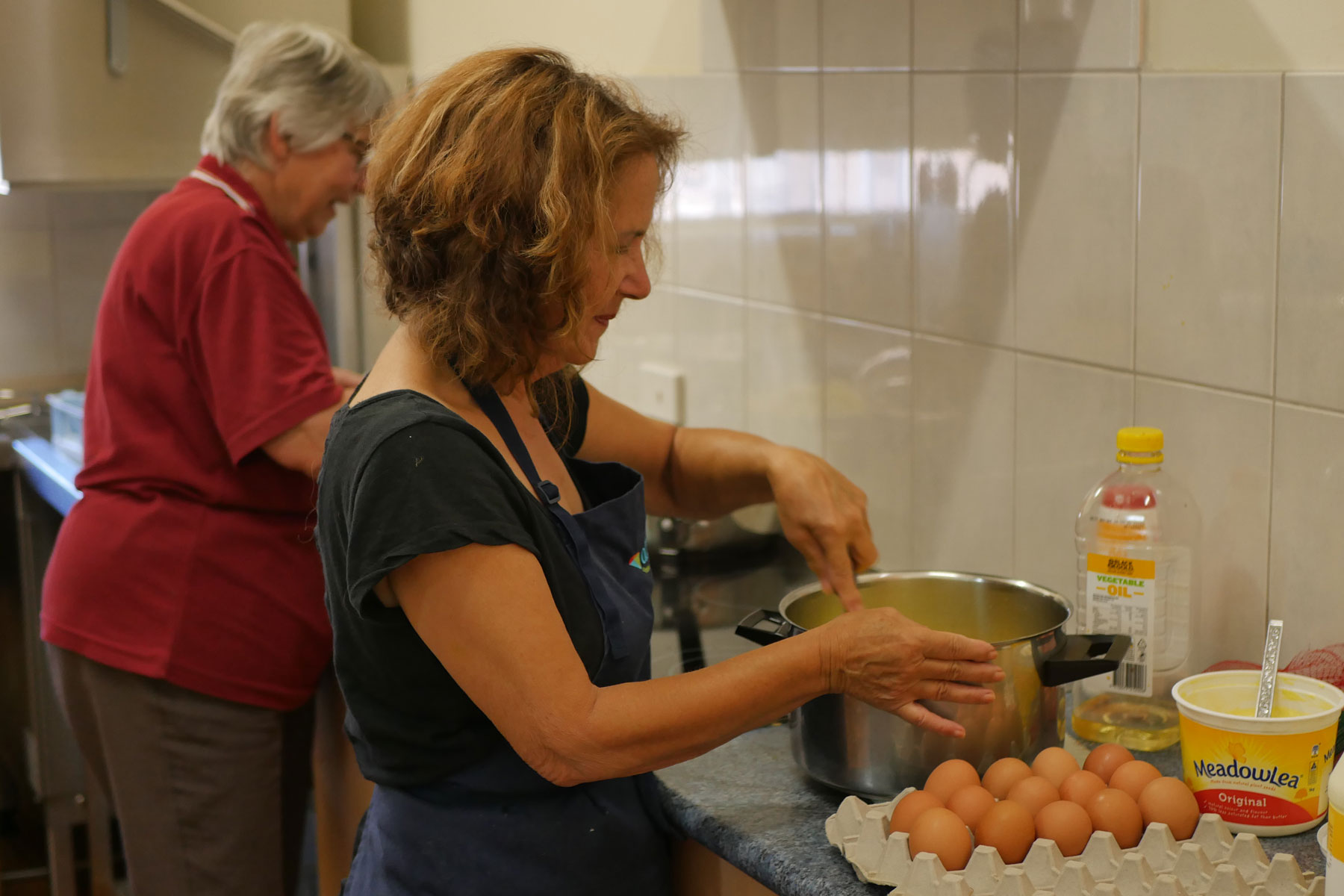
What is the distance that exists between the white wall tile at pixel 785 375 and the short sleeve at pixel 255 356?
0.62 meters

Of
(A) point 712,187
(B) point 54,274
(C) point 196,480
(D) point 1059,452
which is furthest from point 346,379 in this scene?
(B) point 54,274

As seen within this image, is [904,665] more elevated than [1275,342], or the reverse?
[1275,342]

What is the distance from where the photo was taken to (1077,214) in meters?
1.38

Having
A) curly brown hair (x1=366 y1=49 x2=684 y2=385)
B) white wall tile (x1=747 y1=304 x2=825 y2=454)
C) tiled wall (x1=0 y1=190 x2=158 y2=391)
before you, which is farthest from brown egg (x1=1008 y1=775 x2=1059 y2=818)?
tiled wall (x1=0 y1=190 x2=158 y2=391)

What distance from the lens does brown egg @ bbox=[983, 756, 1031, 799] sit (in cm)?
102

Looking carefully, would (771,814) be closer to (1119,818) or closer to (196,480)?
(1119,818)

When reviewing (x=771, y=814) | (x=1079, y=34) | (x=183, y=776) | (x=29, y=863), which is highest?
(x=1079, y=34)

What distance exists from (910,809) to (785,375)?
982 millimetres

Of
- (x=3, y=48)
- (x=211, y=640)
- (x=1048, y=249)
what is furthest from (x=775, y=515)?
(x=3, y=48)

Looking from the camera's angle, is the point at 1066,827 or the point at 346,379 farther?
the point at 346,379

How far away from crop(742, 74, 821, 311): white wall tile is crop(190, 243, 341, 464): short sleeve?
0.63 metres

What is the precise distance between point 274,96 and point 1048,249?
106cm

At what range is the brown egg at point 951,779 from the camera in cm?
102

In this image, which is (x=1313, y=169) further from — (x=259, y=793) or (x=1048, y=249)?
(x=259, y=793)
